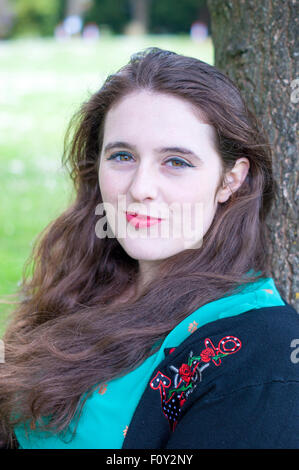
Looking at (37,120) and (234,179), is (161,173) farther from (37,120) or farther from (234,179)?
(37,120)

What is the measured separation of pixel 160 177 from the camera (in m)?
1.97

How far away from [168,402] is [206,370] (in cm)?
18

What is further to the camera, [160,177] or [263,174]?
[263,174]

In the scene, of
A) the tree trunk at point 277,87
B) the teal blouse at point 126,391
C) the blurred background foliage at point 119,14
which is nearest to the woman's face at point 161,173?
the teal blouse at point 126,391

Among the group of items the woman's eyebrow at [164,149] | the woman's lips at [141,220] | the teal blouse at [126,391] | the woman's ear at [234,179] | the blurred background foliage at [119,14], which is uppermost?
the blurred background foliage at [119,14]

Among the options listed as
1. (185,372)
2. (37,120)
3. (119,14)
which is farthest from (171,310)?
(119,14)

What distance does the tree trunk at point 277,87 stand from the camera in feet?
7.80

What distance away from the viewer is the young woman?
1.62 metres

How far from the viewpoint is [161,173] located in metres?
1.98

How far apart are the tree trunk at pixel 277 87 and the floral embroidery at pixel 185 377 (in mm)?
876

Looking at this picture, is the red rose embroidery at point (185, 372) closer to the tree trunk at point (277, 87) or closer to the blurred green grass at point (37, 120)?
the tree trunk at point (277, 87)

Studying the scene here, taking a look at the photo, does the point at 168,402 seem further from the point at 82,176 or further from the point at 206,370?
the point at 82,176
